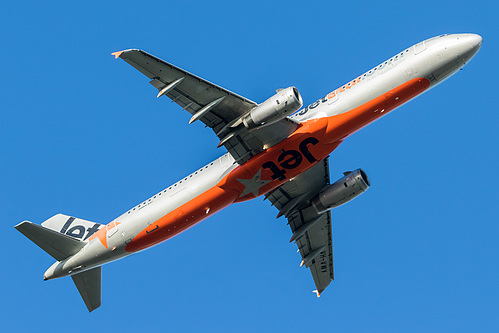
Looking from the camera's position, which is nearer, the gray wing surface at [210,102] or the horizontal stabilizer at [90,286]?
the gray wing surface at [210,102]

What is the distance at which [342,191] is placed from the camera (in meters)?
55.9

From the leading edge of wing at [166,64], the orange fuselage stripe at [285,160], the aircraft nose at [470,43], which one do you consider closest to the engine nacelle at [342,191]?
the orange fuselage stripe at [285,160]

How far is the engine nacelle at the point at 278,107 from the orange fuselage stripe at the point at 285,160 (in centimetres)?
291

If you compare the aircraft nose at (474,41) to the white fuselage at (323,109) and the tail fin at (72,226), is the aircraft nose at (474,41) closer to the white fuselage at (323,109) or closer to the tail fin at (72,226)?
the white fuselage at (323,109)

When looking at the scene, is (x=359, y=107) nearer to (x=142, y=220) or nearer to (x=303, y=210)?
(x=303, y=210)

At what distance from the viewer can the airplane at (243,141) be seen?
47875 millimetres

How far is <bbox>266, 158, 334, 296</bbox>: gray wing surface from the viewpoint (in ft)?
187

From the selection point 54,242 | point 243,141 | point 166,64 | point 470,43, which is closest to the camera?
point 166,64

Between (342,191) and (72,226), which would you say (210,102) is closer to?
(342,191)

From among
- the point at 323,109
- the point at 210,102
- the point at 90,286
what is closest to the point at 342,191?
the point at 323,109

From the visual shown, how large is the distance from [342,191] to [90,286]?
21561 millimetres

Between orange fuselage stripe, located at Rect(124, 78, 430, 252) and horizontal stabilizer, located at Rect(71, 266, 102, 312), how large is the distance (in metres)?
4.96

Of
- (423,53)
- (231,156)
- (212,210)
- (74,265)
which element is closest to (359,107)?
(423,53)

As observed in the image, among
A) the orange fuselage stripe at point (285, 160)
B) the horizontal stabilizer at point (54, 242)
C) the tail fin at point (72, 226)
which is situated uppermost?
the tail fin at point (72, 226)
